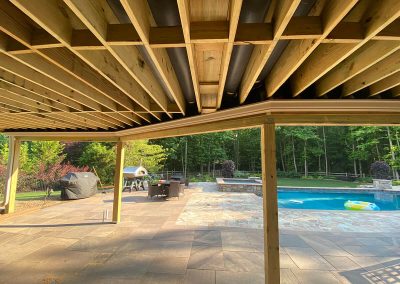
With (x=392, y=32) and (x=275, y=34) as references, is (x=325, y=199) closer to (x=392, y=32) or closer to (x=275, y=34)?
(x=392, y=32)

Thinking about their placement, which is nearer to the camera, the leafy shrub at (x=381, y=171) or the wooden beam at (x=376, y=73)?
the wooden beam at (x=376, y=73)

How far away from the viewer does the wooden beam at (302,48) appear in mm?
1122

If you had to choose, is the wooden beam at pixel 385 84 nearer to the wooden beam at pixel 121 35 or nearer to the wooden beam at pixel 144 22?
the wooden beam at pixel 144 22

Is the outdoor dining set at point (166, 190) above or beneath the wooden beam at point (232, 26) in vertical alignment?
beneath

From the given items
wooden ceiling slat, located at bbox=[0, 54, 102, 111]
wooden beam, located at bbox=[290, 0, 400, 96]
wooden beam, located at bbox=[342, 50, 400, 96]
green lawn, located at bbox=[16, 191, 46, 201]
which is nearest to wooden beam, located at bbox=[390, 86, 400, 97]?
wooden beam, located at bbox=[342, 50, 400, 96]

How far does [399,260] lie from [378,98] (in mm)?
2977

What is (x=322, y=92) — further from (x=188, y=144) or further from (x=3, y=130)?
(x=188, y=144)

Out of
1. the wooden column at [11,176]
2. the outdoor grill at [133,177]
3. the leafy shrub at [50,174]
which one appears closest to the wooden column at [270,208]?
the wooden column at [11,176]

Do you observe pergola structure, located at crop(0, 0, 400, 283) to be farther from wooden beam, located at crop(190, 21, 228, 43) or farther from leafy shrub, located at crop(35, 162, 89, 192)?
leafy shrub, located at crop(35, 162, 89, 192)

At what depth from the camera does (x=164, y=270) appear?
3.34 meters

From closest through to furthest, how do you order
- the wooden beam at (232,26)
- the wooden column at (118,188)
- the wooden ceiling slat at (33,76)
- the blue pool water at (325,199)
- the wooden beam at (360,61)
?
the wooden beam at (232,26) < the wooden beam at (360,61) < the wooden ceiling slat at (33,76) < the wooden column at (118,188) < the blue pool water at (325,199)

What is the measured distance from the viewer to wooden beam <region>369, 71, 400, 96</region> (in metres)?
2.10

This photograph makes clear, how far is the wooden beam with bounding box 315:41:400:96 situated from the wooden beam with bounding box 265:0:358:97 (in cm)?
45

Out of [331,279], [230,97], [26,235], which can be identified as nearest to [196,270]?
[331,279]
